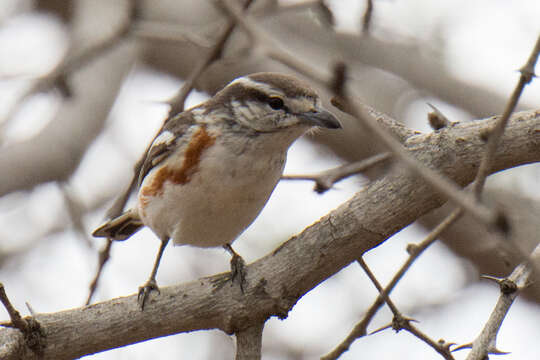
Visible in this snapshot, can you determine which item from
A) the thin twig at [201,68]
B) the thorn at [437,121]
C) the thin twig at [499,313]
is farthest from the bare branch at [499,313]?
the thin twig at [201,68]

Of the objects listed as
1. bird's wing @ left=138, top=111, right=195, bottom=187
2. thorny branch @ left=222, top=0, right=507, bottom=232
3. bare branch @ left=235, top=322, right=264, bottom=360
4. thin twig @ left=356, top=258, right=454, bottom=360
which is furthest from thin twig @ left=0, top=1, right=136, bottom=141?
thorny branch @ left=222, top=0, right=507, bottom=232

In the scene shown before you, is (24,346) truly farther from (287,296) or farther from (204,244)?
(204,244)

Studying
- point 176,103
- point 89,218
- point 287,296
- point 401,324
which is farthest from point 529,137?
point 89,218

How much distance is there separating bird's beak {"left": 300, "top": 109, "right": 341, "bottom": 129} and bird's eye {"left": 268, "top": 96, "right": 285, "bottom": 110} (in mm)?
246

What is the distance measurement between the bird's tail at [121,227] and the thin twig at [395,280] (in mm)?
4325

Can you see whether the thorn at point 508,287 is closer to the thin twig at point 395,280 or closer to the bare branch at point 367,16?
the thin twig at point 395,280

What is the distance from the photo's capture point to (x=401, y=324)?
4.07m

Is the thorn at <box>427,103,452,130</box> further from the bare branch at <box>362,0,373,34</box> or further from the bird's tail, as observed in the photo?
the bird's tail

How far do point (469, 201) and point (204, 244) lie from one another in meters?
4.49

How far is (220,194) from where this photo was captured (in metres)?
5.90

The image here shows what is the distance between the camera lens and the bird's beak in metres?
5.84

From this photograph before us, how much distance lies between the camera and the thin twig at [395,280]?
260cm

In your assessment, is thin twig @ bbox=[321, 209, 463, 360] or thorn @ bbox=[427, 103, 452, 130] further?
thorn @ bbox=[427, 103, 452, 130]

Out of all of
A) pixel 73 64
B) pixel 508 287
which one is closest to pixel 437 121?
pixel 508 287
